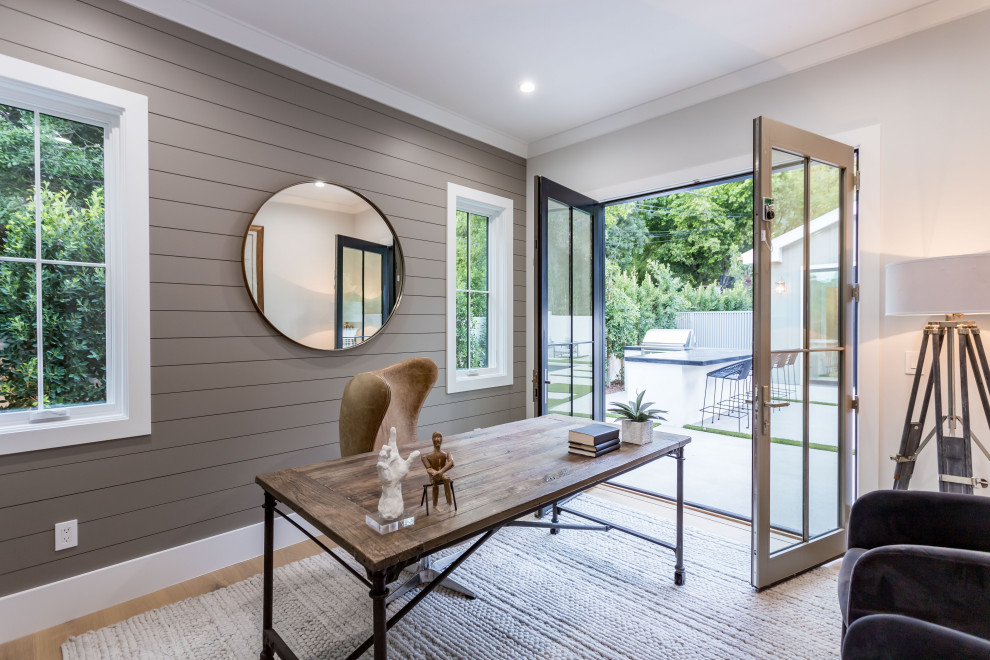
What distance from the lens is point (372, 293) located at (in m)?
3.03

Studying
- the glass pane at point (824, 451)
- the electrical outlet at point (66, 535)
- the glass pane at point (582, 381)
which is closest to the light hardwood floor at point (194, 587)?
the electrical outlet at point (66, 535)

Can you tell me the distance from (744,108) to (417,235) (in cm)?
222

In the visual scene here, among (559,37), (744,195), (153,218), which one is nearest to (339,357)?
(153,218)

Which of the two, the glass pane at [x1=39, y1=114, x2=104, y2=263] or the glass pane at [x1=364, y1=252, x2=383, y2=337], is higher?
the glass pane at [x1=39, y1=114, x2=104, y2=263]

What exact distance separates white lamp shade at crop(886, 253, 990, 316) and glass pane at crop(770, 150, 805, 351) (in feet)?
1.22

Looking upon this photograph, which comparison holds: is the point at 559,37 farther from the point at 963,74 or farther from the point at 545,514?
the point at 545,514

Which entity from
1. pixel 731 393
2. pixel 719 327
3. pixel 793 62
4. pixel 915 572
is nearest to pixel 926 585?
pixel 915 572

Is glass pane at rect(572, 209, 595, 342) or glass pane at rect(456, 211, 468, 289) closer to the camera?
glass pane at rect(572, 209, 595, 342)

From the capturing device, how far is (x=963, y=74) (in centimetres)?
220

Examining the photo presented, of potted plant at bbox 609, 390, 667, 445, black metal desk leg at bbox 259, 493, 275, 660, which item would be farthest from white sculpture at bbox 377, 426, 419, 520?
potted plant at bbox 609, 390, 667, 445

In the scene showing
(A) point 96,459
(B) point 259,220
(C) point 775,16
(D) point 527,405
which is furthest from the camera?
(D) point 527,405

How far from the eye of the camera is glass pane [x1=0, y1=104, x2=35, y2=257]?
1.91 metres

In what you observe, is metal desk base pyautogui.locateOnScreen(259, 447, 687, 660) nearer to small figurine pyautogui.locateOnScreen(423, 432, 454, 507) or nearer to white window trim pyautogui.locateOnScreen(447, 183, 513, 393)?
small figurine pyautogui.locateOnScreen(423, 432, 454, 507)

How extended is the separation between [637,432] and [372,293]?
1823 mm
